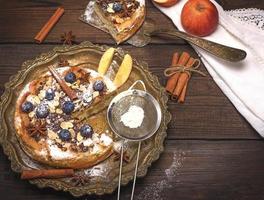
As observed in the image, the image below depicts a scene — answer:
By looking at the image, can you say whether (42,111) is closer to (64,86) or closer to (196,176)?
(64,86)

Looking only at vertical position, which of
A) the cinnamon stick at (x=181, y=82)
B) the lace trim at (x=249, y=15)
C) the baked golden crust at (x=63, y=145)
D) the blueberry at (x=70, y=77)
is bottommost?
the baked golden crust at (x=63, y=145)

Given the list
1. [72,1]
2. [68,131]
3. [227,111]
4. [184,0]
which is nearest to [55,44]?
[72,1]

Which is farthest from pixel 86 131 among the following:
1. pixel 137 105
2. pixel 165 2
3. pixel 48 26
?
pixel 165 2

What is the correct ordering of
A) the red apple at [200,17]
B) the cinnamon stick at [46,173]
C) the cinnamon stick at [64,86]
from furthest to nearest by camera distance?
the red apple at [200,17], the cinnamon stick at [64,86], the cinnamon stick at [46,173]

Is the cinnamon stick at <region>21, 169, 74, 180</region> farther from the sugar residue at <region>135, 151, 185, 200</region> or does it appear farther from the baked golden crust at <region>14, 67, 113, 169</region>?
the sugar residue at <region>135, 151, 185, 200</region>

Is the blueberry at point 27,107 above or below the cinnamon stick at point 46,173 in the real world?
above

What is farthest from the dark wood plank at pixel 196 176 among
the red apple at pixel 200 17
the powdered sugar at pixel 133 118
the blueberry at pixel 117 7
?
the blueberry at pixel 117 7

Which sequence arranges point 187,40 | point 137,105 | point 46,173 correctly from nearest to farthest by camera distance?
point 46,173
point 137,105
point 187,40

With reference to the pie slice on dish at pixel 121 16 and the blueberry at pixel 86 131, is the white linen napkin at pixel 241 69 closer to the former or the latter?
the pie slice on dish at pixel 121 16
